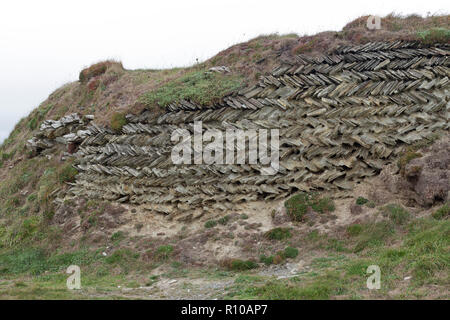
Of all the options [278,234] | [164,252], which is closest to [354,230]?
[278,234]

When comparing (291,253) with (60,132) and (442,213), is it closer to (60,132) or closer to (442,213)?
(442,213)

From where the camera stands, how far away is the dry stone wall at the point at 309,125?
656 inches

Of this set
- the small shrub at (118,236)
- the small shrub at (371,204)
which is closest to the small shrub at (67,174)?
the small shrub at (118,236)

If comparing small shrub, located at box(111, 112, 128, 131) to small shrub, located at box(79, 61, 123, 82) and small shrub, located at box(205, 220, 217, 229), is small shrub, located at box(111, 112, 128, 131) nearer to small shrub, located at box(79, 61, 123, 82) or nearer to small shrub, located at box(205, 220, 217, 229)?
small shrub, located at box(205, 220, 217, 229)

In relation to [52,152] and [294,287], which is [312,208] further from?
[52,152]

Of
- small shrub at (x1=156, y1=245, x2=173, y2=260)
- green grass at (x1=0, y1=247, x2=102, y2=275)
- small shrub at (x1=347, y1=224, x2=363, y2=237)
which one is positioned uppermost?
small shrub at (x1=347, y1=224, x2=363, y2=237)

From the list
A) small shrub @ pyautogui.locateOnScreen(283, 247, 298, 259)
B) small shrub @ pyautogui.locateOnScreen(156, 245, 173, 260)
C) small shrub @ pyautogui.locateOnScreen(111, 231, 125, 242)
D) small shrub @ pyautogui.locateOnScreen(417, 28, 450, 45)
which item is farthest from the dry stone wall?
small shrub @ pyautogui.locateOnScreen(283, 247, 298, 259)

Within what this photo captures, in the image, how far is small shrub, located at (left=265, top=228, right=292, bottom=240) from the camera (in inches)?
607

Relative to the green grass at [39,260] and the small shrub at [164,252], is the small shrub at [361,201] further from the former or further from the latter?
the green grass at [39,260]

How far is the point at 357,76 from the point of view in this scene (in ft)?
58.4

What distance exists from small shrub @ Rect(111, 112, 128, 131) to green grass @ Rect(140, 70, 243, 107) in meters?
1.30

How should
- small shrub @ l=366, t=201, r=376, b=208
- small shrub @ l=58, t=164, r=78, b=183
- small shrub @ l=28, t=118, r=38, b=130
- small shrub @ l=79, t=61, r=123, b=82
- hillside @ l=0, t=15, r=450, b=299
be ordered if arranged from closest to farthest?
hillside @ l=0, t=15, r=450, b=299 → small shrub @ l=366, t=201, r=376, b=208 → small shrub @ l=58, t=164, r=78, b=183 → small shrub @ l=79, t=61, r=123, b=82 → small shrub @ l=28, t=118, r=38, b=130

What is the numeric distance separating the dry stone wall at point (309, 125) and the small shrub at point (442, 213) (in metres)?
3.31
